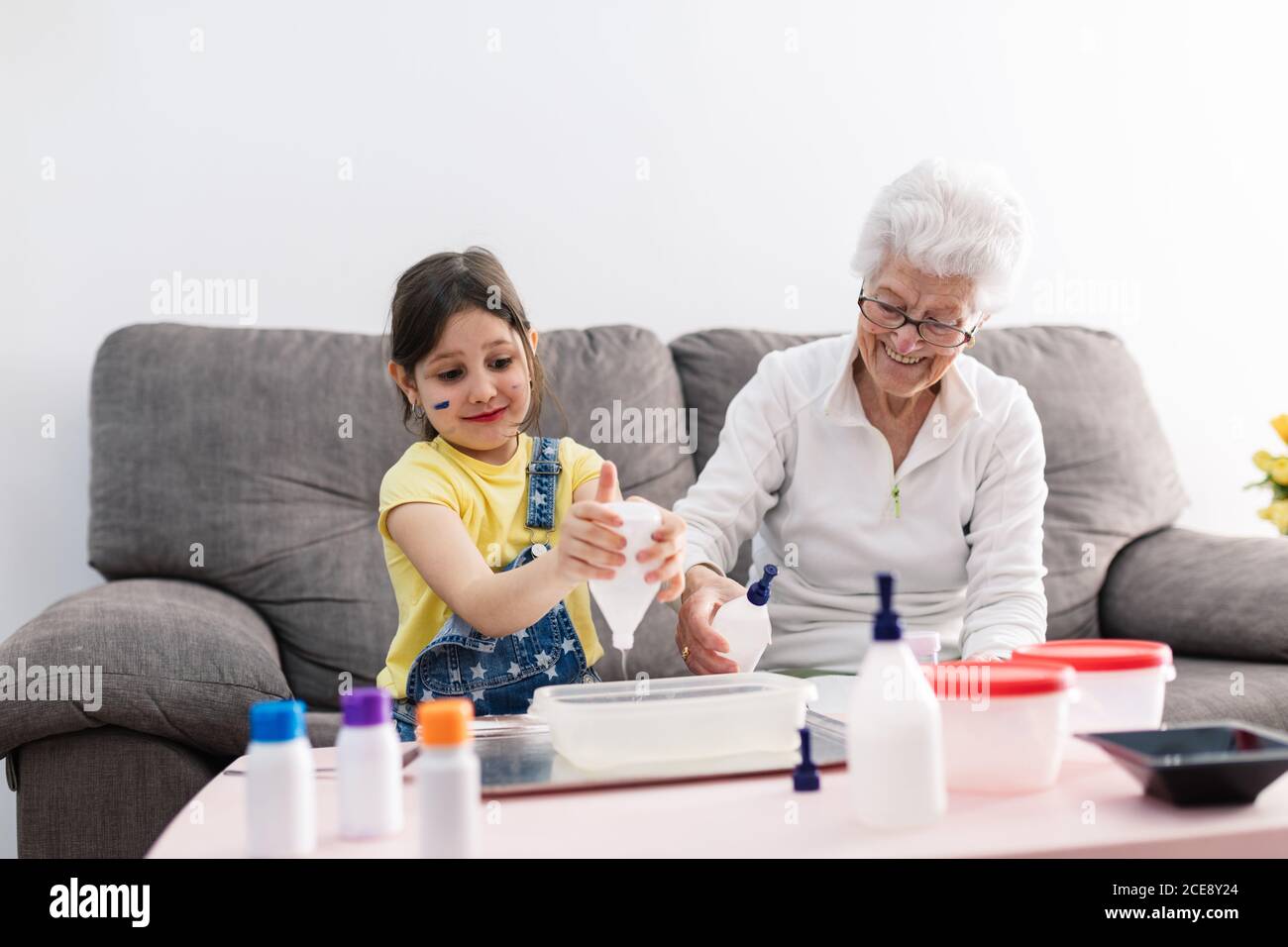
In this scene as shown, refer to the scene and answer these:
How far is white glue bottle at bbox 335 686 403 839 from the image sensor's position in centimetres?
93

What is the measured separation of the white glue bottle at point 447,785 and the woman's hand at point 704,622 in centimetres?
67


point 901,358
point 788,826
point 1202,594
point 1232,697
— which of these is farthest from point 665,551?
point 1202,594

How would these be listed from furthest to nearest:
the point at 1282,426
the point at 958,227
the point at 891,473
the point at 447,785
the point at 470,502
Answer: the point at 1282,426, the point at 891,473, the point at 958,227, the point at 470,502, the point at 447,785

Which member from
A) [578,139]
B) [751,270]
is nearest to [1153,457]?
[751,270]

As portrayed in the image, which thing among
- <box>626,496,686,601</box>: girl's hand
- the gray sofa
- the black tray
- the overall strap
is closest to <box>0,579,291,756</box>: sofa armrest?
the gray sofa

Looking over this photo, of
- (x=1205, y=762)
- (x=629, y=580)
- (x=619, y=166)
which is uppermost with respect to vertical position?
(x=619, y=166)

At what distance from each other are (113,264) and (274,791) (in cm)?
183

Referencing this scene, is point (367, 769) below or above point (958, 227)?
below

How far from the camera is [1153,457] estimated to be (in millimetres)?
2562

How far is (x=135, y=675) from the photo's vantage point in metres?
1.62

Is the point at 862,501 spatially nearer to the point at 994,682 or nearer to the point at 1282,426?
the point at 994,682

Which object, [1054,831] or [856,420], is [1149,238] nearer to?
[856,420]

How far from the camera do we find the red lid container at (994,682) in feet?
3.34

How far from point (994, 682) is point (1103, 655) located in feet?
0.76
